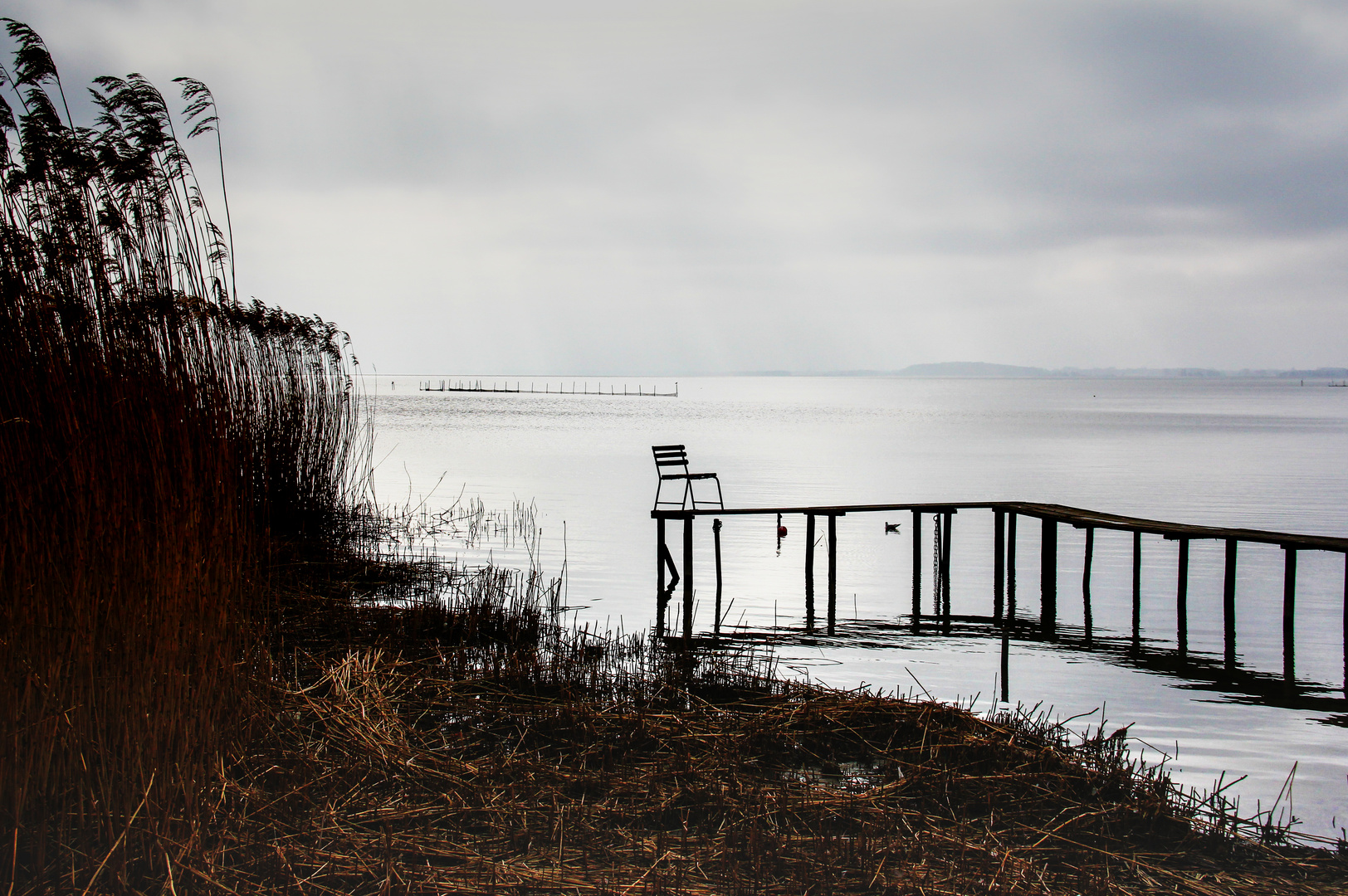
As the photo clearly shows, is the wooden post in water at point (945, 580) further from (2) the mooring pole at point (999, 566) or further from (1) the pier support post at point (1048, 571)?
(1) the pier support post at point (1048, 571)

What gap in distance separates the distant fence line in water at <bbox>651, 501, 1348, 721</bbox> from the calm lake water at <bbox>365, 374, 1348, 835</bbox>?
21 cm

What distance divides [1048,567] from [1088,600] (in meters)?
1.05

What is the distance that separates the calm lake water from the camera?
802 cm

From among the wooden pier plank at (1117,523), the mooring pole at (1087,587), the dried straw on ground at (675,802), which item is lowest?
the mooring pole at (1087,587)

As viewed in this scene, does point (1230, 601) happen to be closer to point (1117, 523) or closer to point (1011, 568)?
point (1117, 523)

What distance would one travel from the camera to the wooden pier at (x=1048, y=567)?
10.1m

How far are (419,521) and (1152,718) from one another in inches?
501

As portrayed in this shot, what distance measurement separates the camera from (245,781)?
4.32 meters

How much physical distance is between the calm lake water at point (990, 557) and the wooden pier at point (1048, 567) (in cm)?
21

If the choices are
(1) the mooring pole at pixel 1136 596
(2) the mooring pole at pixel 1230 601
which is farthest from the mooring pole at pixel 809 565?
(2) the mooring pole at pixel 1230 601

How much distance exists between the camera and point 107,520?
4203mm

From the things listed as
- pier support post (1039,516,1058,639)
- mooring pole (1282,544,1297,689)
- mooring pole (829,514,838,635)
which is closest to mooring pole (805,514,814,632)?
mooring pole (829,514,838,635)

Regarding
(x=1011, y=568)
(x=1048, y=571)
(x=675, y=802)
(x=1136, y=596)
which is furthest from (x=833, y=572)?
(x=675, y=802)

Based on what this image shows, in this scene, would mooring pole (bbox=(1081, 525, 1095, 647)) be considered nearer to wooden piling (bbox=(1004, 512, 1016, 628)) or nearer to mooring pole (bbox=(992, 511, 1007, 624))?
wooden piling (bbox=(1004, 512, 1016, 628))
